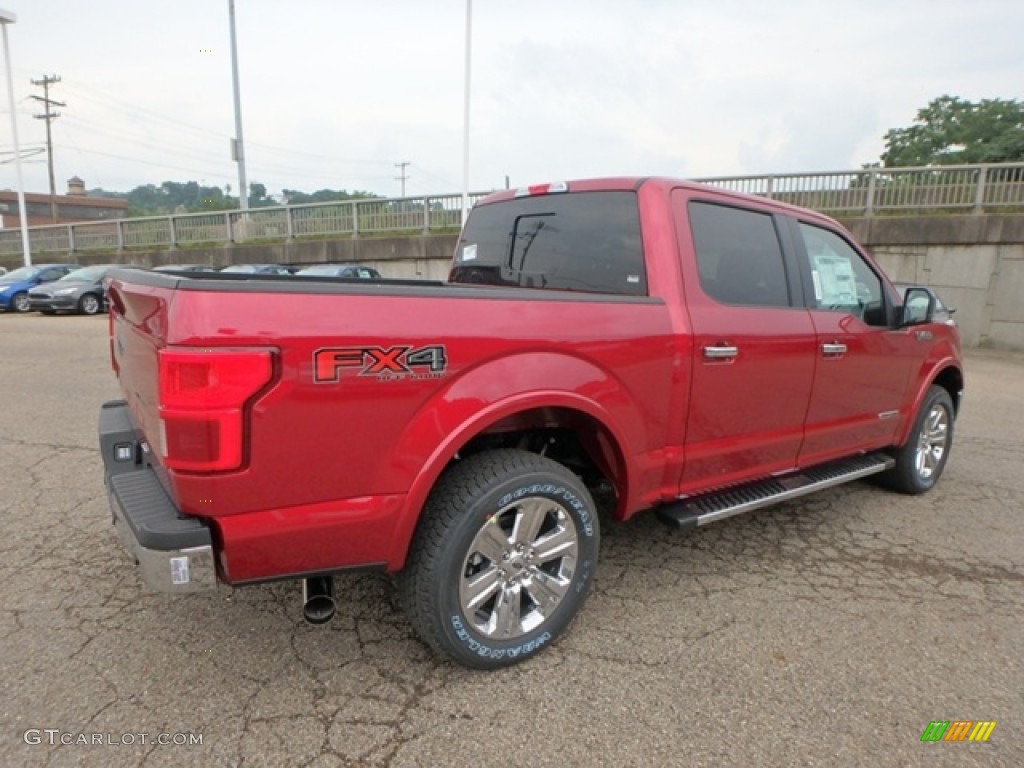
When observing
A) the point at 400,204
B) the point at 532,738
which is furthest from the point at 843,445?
the point at 400,204

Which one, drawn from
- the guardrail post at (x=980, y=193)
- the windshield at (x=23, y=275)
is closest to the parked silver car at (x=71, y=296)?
the windshield at (x=23, y=275)

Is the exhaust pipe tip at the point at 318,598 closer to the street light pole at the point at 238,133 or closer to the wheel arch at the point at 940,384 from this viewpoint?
the wheel arch at the point at 940,384

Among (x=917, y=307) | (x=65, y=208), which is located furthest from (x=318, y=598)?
(x=65, y=208)

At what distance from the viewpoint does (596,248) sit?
3.20 m

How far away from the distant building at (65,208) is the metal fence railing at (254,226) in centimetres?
5080

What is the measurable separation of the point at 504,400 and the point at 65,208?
8897 centimetres

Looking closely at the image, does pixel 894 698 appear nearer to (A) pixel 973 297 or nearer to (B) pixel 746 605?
(B) pixel 746 605

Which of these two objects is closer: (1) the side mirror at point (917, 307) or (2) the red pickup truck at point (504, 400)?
(2) the red pickup truck at point (504, 400)

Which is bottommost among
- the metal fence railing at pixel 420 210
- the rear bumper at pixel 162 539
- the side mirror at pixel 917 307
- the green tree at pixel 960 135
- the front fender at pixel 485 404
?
the rear bumper at pixel 162 539

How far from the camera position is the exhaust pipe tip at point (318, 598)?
7.56 ft

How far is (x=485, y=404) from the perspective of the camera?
7.56ft

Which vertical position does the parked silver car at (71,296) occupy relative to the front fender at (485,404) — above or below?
below
